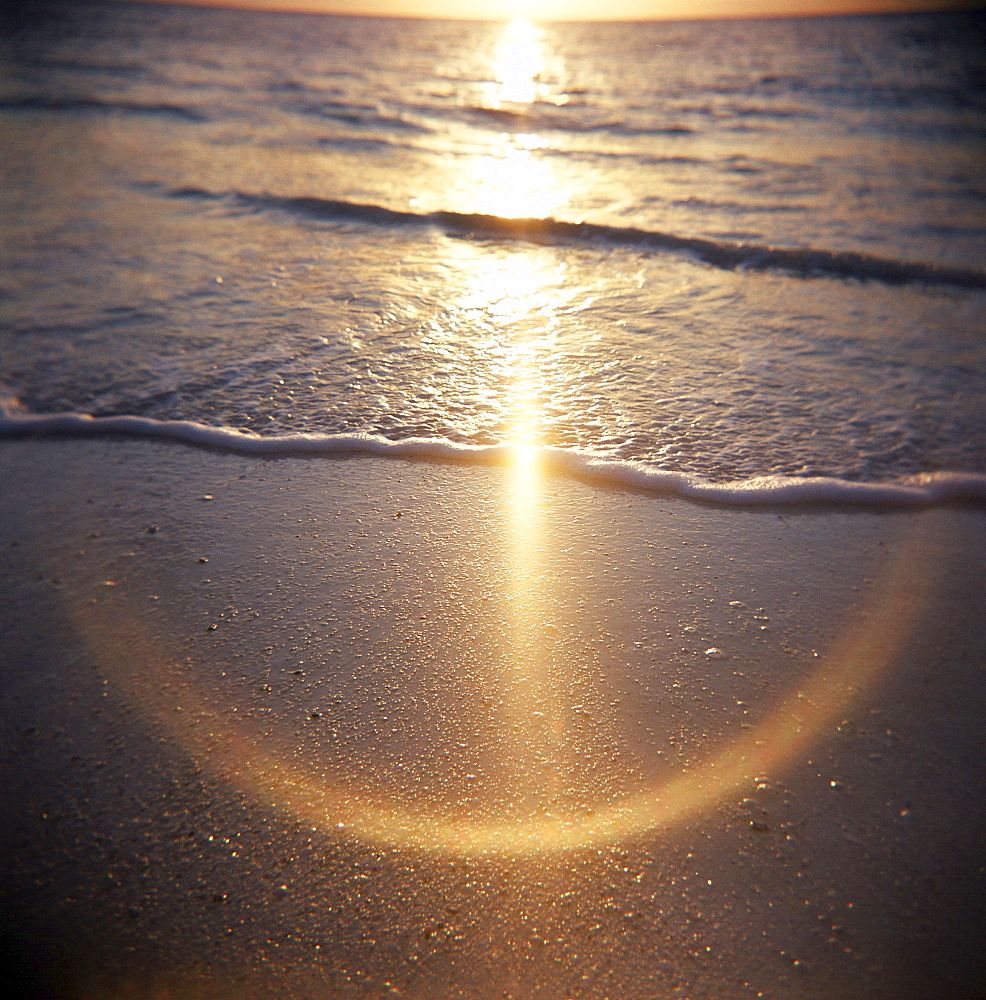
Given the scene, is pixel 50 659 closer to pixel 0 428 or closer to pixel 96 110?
pixel 0 428

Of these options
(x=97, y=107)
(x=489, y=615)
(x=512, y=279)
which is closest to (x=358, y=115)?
(x=97, y=107)

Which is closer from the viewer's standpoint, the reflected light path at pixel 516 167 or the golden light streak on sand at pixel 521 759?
the golden light streak on sand at pixel 521 759

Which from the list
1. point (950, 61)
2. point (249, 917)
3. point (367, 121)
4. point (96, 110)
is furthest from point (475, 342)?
point (950, 61)

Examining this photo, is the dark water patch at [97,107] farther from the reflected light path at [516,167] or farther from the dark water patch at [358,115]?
the reflected light path at [516,167]

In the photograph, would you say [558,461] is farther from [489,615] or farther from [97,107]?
[97,107]

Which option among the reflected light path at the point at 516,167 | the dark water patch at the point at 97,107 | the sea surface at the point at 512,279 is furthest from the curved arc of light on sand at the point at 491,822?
the dark water patch at the point at 97,107

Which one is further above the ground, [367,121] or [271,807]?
[367,121]

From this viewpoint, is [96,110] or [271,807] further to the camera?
[96,110]
